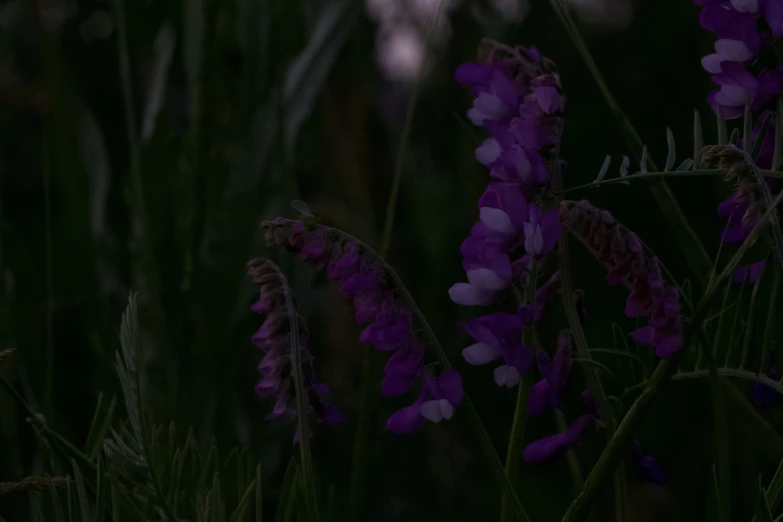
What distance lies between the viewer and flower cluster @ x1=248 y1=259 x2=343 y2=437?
50 centimetres

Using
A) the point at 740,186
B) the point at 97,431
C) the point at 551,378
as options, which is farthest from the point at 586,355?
the point at 97,431

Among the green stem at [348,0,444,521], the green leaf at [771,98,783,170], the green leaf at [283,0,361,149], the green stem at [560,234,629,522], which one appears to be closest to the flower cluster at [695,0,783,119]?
the green leaf at [771,98,783,170]

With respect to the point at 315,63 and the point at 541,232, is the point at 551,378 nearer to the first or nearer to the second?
the point at 541,232

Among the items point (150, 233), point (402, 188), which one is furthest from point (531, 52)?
point (402, 188)

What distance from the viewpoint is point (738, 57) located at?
504mm

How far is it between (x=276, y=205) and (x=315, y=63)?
0.57 ft

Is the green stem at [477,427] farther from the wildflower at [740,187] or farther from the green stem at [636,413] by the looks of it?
the wildflower at [740,187]

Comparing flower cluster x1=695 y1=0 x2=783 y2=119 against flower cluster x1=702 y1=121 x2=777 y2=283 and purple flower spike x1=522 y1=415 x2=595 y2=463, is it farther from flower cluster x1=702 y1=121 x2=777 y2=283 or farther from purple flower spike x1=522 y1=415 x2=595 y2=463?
purple flower spike x1=522 y1=415 x2=595 y2=463

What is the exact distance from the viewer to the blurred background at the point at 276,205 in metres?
0.94

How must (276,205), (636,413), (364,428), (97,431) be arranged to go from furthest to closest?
(276,205) → (364,428) → (97,431) → (636,413)

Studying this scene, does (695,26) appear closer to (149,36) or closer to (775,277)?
(149,36)

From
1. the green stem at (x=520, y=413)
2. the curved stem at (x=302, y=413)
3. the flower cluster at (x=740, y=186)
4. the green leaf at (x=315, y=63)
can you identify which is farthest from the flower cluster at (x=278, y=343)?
the green leaf at (x=315, y=63)

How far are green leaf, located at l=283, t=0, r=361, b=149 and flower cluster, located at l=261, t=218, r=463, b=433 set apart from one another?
631 mm

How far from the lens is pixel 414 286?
1214 mm
